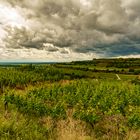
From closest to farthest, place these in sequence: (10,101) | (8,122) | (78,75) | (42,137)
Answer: (42,137), (8,122), (10,101), (78,75)

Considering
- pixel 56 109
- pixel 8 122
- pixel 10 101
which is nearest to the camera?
pixel 8 122

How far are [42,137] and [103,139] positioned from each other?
2094mm

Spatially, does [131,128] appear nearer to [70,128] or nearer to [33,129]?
[70,128]

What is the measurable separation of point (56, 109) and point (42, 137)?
3986 mm

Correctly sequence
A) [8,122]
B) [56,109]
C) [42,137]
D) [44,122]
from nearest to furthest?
[42,137], [8,122], [44,122], [56,109]

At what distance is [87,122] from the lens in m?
11.2

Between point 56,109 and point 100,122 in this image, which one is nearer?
point 100,122

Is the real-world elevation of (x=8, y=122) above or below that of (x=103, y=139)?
above

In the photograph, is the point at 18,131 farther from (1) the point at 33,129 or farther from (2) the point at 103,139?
(2) the point at 103,139

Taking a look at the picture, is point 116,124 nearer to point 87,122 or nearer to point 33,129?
point 87,122

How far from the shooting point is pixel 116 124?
10.3 metres

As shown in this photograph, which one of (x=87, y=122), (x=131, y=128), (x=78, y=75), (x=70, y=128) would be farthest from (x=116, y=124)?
(x=78, y=75)

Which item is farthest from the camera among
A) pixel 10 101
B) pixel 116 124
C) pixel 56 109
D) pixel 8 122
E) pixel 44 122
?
pixel 10 101

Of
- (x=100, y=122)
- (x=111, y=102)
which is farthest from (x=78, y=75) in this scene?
(x=100, y=122)
